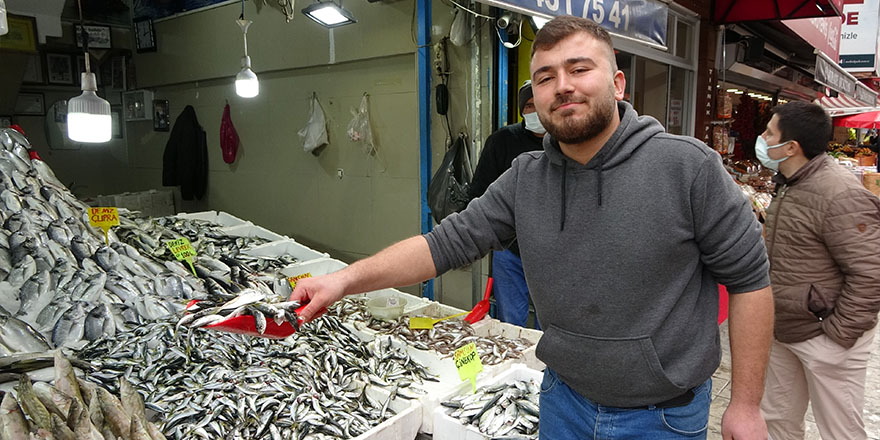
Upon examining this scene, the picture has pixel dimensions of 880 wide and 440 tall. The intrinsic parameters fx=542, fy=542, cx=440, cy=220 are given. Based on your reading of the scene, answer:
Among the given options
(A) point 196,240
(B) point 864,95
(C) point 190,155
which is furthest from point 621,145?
(B) point 864,95

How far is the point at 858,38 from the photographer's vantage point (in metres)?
12.5

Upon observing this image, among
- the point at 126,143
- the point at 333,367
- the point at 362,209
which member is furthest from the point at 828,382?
the point at 126,143

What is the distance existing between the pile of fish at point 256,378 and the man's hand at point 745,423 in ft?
5.24

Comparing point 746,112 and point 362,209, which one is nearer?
point 362,209

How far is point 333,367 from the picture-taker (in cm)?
315

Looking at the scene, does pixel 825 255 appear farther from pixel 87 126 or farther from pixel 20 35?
pixel 20 35

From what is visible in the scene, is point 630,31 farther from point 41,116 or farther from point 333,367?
point 41,116

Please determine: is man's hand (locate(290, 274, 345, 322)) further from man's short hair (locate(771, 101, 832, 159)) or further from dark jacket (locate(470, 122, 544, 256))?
man's short hair (locate(771, 101, 832, 159))

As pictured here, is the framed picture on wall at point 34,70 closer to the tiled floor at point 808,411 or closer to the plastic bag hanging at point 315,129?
the plastic bag hanging at point 315,129

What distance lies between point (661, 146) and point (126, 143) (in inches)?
490

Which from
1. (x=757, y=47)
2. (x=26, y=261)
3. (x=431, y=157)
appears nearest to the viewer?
(x=26, y=261)

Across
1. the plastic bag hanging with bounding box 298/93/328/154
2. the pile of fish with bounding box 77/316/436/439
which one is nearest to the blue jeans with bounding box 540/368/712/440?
the pile of fish with bounding box 77/316/436/439

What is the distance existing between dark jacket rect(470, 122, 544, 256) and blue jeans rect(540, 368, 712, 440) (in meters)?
2.30

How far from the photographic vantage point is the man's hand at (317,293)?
1.87m
